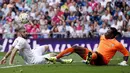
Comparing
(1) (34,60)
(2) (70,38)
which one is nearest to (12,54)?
(1) (34,60)

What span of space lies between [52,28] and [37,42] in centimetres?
143

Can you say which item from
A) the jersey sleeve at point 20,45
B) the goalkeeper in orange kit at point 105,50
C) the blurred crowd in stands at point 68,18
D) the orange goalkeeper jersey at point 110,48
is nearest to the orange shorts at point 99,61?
the goalkeeper in orange kit at point 105,50

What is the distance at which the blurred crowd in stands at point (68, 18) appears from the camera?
28078mm

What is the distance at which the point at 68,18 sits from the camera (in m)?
29.5

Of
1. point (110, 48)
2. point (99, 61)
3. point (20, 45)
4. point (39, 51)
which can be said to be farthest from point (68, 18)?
point (99, 61)

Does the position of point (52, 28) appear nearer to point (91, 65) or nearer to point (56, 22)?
point (56, 22)

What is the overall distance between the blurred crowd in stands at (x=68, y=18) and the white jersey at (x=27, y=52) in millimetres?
11339

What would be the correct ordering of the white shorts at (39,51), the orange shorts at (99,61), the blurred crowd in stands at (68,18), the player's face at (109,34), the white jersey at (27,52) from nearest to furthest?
the orange shorts at (99,61)
the player's face at (109,34)
the white jersey at (27,52)
the white shorts at (39,51)
the blurred crowd in stands at (68,18)

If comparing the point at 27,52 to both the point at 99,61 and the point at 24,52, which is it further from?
the point at 99,61

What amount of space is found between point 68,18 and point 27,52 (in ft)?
43.5

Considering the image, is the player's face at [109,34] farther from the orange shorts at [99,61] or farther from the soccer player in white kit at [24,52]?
the soccer player in white kit at [24,52]

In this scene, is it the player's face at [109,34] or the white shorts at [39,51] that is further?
the white shorts at [39,51]

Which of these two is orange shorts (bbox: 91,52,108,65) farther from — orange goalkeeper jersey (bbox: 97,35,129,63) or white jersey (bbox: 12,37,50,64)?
white jersey (bbox: 12,37,50,64)

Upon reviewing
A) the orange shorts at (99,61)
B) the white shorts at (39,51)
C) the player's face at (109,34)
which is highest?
the player's face at (109,34)
